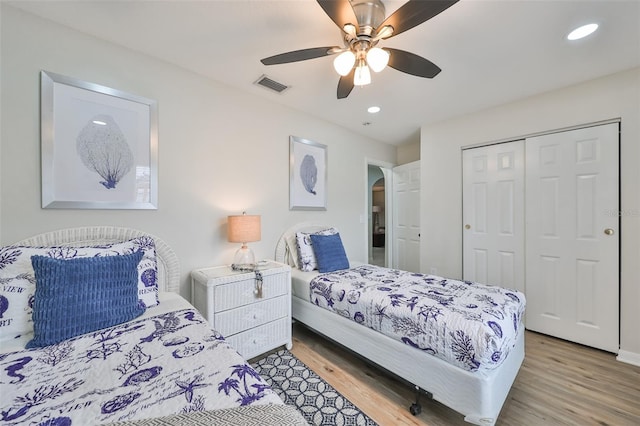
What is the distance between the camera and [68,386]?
0.88 metres

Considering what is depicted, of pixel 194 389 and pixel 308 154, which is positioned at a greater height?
pixel 308 154

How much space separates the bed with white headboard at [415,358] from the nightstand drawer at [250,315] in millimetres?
282

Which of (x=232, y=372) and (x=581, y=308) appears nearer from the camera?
(x=232, y=372)

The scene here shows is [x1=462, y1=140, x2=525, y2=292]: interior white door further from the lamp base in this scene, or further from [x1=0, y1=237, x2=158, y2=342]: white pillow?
[x1=0, y1=237, x2=158, y2=342]: white pillow

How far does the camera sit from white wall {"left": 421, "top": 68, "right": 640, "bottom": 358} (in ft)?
7.07

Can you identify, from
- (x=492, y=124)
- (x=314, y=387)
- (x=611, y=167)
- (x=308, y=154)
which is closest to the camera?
(x=314, y=387)

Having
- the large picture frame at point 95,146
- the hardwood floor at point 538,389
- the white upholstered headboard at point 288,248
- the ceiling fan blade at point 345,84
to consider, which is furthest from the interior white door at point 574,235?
the large picture frame at point 95,146

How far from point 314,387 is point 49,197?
2.15m

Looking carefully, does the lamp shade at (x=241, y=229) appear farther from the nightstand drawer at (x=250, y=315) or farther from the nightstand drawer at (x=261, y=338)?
the nightstand drawer at (x=261, y=338)

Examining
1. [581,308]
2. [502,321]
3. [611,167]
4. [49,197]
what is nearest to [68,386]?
[49,197]

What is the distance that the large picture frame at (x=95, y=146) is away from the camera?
1625mm

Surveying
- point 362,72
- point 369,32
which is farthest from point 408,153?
point 369,32

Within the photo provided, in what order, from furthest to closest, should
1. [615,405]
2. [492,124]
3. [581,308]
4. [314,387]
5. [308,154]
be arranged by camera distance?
[308,154] → [492,124] → [581,308] → [314,387] → [615,405]

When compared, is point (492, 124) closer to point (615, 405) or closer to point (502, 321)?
point (502, 321)
